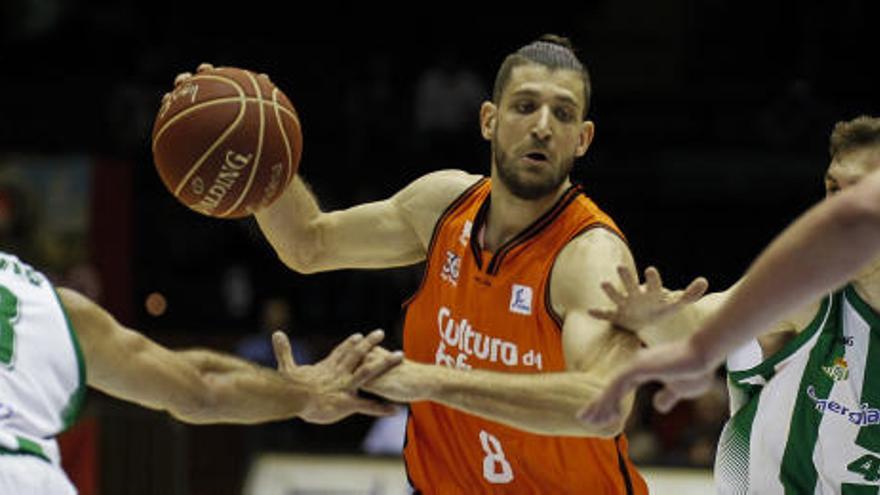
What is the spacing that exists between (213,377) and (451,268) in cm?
155

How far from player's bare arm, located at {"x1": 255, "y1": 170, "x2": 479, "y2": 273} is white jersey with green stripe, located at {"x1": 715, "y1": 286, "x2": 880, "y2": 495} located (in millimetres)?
1594

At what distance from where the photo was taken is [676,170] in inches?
629

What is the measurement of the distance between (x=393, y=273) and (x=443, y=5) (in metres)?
3.84

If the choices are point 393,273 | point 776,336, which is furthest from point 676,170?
point 776,336

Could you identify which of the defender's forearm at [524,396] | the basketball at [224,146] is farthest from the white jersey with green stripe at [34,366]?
the basketball at [224,146]

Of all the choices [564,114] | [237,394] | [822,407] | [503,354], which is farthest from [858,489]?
[237,394]

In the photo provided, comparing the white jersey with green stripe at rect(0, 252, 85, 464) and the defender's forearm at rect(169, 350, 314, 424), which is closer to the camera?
the white jersey with green stripe at rect(0, 252, 85, 464)

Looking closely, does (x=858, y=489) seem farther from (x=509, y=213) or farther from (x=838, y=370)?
(x=509, y=213)

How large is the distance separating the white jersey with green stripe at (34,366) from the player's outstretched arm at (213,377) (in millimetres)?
89

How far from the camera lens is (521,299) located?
A: 6.10m

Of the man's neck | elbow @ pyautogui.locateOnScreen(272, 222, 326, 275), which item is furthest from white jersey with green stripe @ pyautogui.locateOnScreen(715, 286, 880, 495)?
elbow @ pyautogui.locateOnScreen(272, 222, 326, 275)

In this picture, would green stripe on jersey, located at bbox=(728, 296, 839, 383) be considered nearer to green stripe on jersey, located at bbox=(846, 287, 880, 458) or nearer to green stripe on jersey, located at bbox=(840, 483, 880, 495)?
green stripe on jersey, located at bbox=(846, 287, 880, 458)

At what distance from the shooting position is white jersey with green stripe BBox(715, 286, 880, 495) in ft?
18.7

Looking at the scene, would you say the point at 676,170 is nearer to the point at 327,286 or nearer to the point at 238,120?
the point at 327,286
